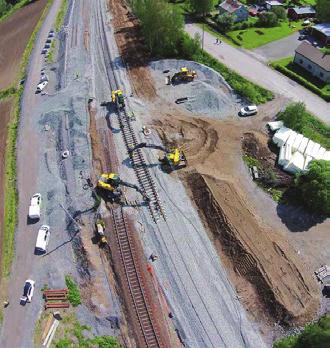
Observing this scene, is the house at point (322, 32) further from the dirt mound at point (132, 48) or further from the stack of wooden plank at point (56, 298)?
the stack of wooden plank at point (56, 298)

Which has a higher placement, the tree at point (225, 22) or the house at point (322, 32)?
the tree at point (225, 22)

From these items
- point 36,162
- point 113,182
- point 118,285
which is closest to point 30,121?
point 36,162

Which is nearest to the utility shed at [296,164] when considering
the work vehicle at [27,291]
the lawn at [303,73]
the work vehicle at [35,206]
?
the lawn at [303,73]

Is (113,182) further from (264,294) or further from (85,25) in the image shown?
(85,25)

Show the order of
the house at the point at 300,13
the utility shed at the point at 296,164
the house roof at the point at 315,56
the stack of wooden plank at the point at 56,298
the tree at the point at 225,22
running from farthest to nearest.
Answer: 1. the house at the point at 300,13
2. the tree at the point at 225,22
3. the house roof at the point at 315,56
4. the utility shed at the point at 296,164
5. the stack of wooden plank at the point at 56,298

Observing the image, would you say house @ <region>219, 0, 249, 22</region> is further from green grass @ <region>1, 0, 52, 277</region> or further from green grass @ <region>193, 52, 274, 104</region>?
green grass @ <region>1, 0, 52, 277</region>

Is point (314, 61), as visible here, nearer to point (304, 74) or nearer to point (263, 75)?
point (304, 74)

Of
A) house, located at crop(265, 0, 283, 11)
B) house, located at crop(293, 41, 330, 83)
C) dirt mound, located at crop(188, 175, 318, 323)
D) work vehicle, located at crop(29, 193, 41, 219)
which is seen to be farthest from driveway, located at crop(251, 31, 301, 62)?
work vehicle, located at crop(29, 193, 41, 219)
